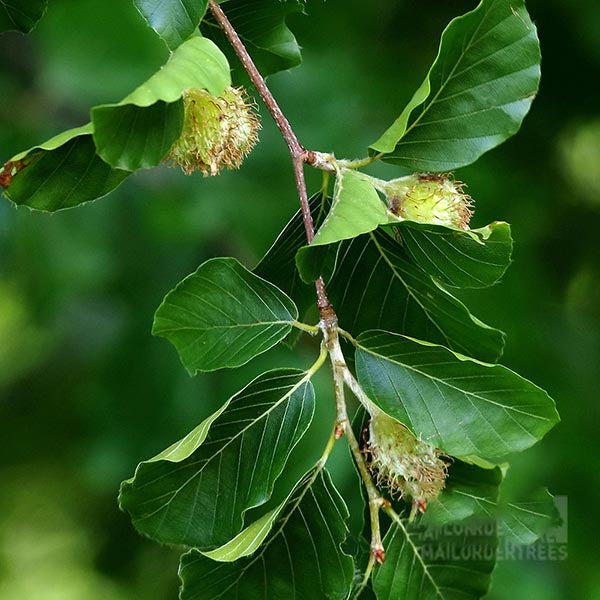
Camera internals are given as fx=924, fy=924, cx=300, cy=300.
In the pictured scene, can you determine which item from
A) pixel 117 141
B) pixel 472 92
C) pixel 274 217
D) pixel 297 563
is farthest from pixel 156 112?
pixel 274 217

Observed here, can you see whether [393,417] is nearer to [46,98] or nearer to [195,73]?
[195,73]

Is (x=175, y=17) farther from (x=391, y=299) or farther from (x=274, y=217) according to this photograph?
(x=274, y=217)

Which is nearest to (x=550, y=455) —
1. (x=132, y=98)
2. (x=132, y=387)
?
(x=132, y=387)

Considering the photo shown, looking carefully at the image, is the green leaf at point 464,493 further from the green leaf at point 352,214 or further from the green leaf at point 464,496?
the green leaf at point 352,214

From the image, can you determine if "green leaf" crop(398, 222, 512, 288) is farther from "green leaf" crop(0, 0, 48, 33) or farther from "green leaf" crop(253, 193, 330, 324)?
"green leaf" crop(0, 0, 48, 33)

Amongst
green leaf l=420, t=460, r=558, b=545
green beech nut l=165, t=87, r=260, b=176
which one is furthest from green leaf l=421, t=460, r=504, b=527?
green beech nut l=165, t=87, r=260, b=176

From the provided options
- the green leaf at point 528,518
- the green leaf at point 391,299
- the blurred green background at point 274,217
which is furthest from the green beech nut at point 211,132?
the blurred green background at point 274,217

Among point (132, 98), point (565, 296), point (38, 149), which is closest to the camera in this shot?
point (132, 98)
